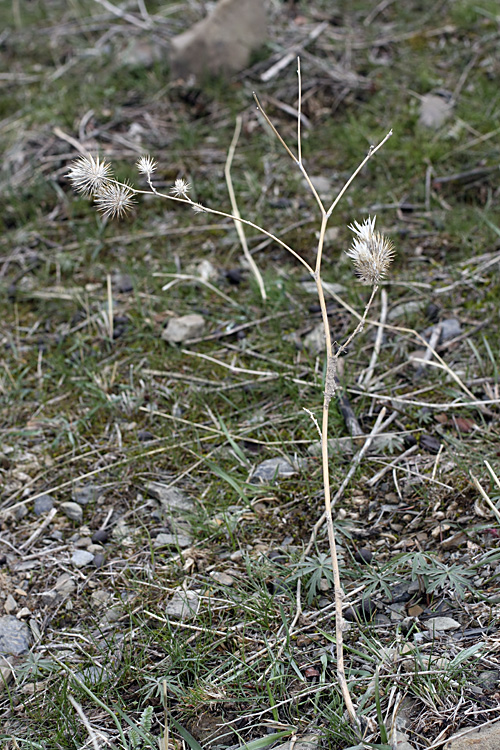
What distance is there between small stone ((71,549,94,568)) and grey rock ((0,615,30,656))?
27 cm

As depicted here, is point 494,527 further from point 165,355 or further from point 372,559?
point 165,355

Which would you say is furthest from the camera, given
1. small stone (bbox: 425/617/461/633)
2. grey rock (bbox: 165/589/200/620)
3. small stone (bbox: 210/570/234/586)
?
small stone (bbox: 210/570/234/586)

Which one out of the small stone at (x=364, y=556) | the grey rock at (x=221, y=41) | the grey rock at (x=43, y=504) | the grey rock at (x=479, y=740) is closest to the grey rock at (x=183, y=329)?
the grey rock at (x=43, y=504)

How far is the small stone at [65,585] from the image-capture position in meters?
2.34

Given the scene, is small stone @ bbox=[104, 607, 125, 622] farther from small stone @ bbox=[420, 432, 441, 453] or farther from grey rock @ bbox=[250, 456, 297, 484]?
small stone @ bbox=[420, 432, 441, 453]

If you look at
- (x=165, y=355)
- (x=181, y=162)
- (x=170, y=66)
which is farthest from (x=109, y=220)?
(x=170, y=66)

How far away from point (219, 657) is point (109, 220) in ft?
9.75

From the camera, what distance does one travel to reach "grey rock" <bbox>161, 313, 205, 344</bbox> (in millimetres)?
3330

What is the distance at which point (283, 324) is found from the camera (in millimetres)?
3318

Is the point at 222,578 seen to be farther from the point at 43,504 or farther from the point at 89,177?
the point at 89,177

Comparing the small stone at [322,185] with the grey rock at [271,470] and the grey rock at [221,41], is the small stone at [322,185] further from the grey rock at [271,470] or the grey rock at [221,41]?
the grey rock at [271,470]

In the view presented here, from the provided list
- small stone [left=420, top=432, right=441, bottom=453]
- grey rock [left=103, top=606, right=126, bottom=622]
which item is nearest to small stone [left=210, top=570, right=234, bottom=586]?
grey rock [left=103, top=606, right=126, bottom=622]

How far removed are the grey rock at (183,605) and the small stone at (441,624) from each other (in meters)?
0.71

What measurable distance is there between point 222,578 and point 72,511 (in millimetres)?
701
